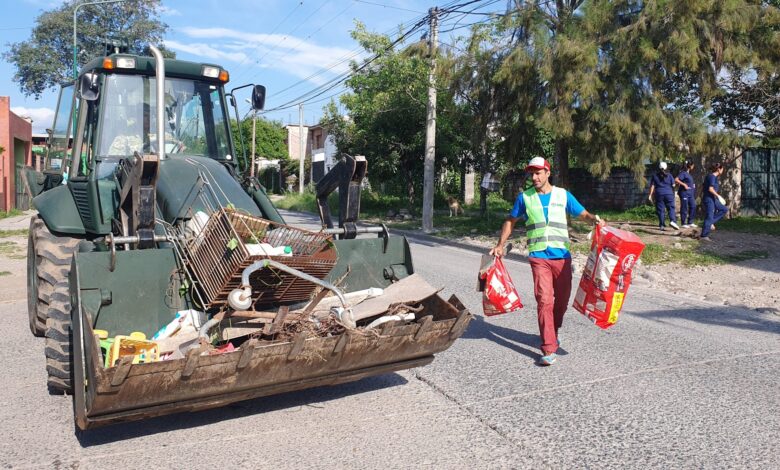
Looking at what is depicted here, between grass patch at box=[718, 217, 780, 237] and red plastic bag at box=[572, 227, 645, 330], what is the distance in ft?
37.6

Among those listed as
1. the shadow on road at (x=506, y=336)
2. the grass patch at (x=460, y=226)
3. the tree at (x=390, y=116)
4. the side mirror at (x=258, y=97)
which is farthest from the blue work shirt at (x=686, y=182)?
the side mirror at (x=258, y=97)

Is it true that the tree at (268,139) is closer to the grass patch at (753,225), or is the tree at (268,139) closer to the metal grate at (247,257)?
the grass patch at (753,225)

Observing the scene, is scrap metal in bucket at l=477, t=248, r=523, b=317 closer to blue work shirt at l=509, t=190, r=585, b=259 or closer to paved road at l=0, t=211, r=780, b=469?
blue work shirt at l=509, t=190, r=585, b=259

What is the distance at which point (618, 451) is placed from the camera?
4137mm

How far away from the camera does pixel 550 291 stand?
6078mm

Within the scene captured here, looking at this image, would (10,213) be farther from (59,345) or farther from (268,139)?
(268,139)

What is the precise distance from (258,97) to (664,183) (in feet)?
Result: 36.3

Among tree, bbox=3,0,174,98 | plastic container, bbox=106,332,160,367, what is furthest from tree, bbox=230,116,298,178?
plastic container, bbox=106,332,160,367

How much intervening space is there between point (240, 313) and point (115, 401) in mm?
1007

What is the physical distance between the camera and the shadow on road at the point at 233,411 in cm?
443

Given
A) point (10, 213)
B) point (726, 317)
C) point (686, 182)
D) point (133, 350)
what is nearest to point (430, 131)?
point (686, 182)

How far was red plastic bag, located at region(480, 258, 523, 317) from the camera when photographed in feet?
19.7

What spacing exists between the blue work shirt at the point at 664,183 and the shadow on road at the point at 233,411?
1182 centimetres

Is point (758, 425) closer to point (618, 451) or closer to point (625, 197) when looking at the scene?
point (618, 451)
